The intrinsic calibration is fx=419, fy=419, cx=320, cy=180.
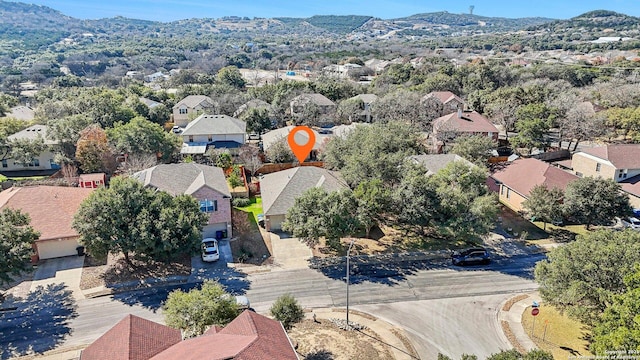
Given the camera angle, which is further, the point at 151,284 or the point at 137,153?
the point at 137,153

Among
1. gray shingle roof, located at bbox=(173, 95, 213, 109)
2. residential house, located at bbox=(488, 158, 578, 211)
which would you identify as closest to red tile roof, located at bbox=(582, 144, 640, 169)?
residential house, located at bbox=(488, 158, 578, 211)

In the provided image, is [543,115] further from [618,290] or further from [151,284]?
[151,284]

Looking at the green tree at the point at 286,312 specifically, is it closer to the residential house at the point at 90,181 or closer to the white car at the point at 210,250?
the white car at the point at 210,250

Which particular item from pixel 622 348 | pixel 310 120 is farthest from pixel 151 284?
pixel 310 120

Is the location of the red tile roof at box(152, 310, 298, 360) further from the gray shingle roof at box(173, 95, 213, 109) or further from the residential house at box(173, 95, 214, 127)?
the gray shingle roof at box(173, 95, 213, 109)

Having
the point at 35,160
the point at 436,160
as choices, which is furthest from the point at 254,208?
the point at 35,160

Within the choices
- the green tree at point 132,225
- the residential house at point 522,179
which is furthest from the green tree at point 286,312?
the residential house at point 522,179
